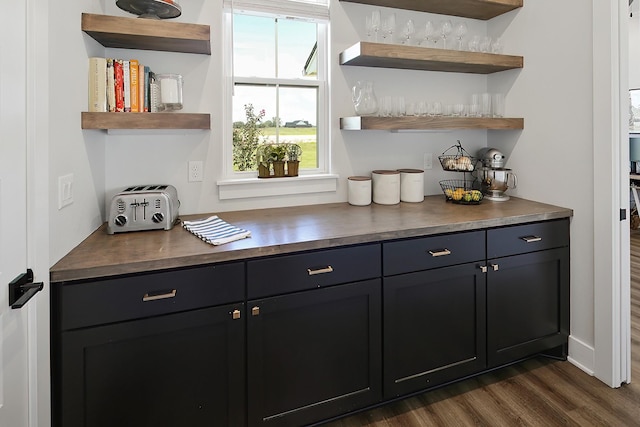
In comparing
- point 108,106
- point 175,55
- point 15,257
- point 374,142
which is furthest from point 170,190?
point 374,142

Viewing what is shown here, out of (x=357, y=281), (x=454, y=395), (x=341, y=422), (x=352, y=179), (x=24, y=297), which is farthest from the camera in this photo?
(x=352, y=179)

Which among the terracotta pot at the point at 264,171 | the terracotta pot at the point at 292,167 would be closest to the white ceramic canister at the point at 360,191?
the terracotta pot at the point at 292,167

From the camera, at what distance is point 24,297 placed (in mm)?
1057

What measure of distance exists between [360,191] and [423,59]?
0.87 metres

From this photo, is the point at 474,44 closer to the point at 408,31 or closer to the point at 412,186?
the point at 408,31

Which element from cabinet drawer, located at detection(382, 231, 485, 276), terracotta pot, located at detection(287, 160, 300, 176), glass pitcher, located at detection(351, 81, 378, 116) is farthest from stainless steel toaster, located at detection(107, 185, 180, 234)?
glass pitcher, located at detection(351, 81, 378, 116)

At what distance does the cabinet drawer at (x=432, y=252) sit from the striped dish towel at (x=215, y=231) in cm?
67

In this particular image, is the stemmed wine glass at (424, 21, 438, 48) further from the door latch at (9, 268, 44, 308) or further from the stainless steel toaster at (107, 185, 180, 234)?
the door latch at (9, 268, 44, 308)

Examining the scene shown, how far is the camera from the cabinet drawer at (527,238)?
209 cm

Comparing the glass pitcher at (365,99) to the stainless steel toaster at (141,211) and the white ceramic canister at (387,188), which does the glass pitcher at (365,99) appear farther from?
the stainless steel toaster at (141,211)

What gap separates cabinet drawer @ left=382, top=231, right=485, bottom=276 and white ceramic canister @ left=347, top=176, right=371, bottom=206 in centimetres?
63

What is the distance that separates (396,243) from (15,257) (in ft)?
4.63

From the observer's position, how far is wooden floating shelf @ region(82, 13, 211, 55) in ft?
5.53

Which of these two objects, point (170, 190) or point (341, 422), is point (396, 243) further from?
point (170, 190)
